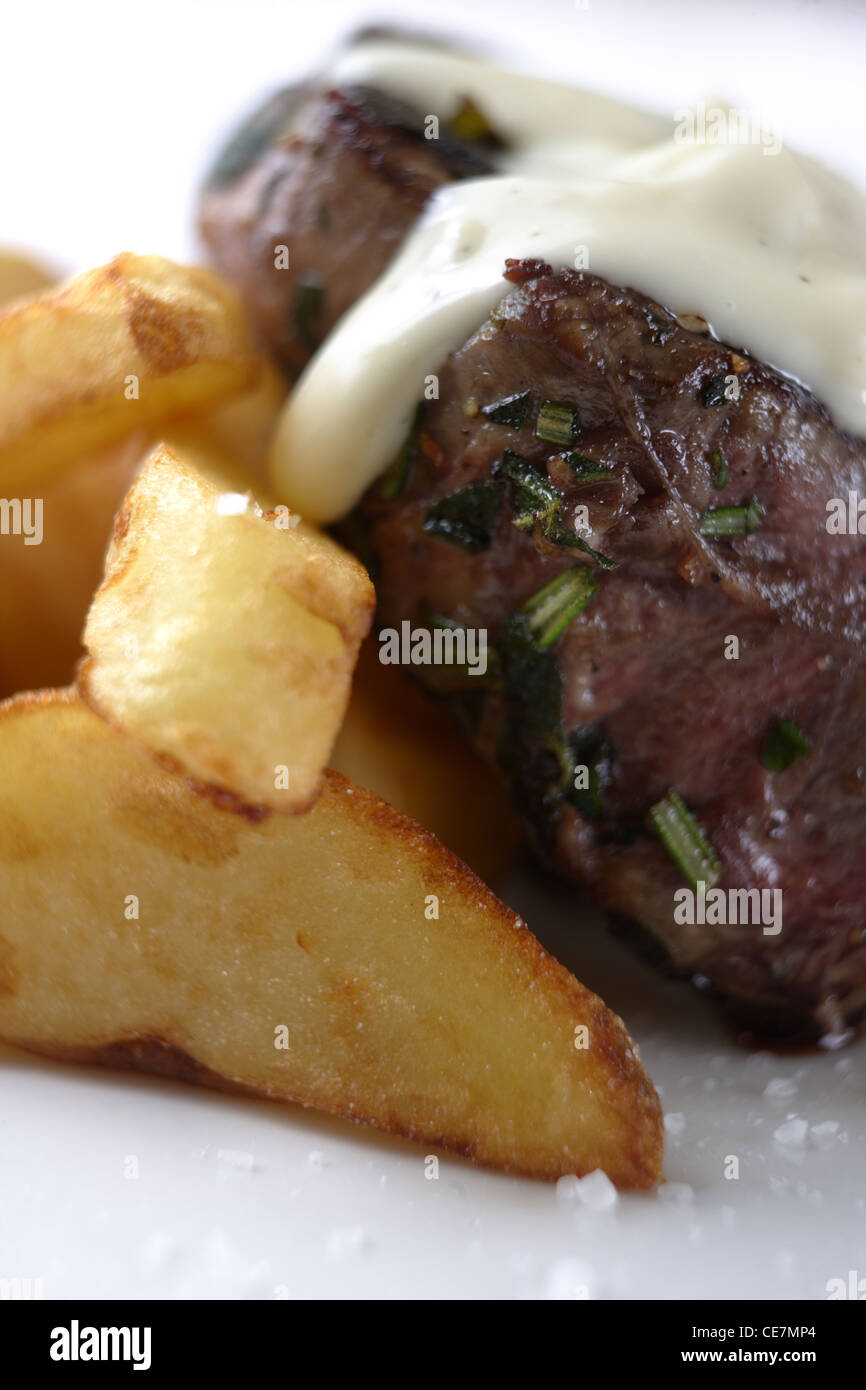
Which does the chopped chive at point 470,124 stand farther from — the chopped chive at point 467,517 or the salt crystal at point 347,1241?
the salt crystal at point 347,1241

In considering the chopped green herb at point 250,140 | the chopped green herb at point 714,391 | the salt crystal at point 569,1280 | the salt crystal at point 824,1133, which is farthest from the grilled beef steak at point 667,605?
the chopped green herb at point 250,140

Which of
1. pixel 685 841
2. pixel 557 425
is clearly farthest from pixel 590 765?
pixel 557 425

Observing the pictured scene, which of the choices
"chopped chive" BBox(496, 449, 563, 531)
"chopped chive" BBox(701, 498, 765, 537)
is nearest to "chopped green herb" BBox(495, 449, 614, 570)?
"chopped chive" BBox(496, 449, 563, 531)

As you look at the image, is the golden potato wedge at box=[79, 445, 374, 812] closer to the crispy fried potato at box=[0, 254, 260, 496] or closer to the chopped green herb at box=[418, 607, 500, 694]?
the crispy fried potato at box=[0, 254, 260, 496]

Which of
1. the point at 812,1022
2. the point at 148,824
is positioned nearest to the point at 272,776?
the point at 148,824
